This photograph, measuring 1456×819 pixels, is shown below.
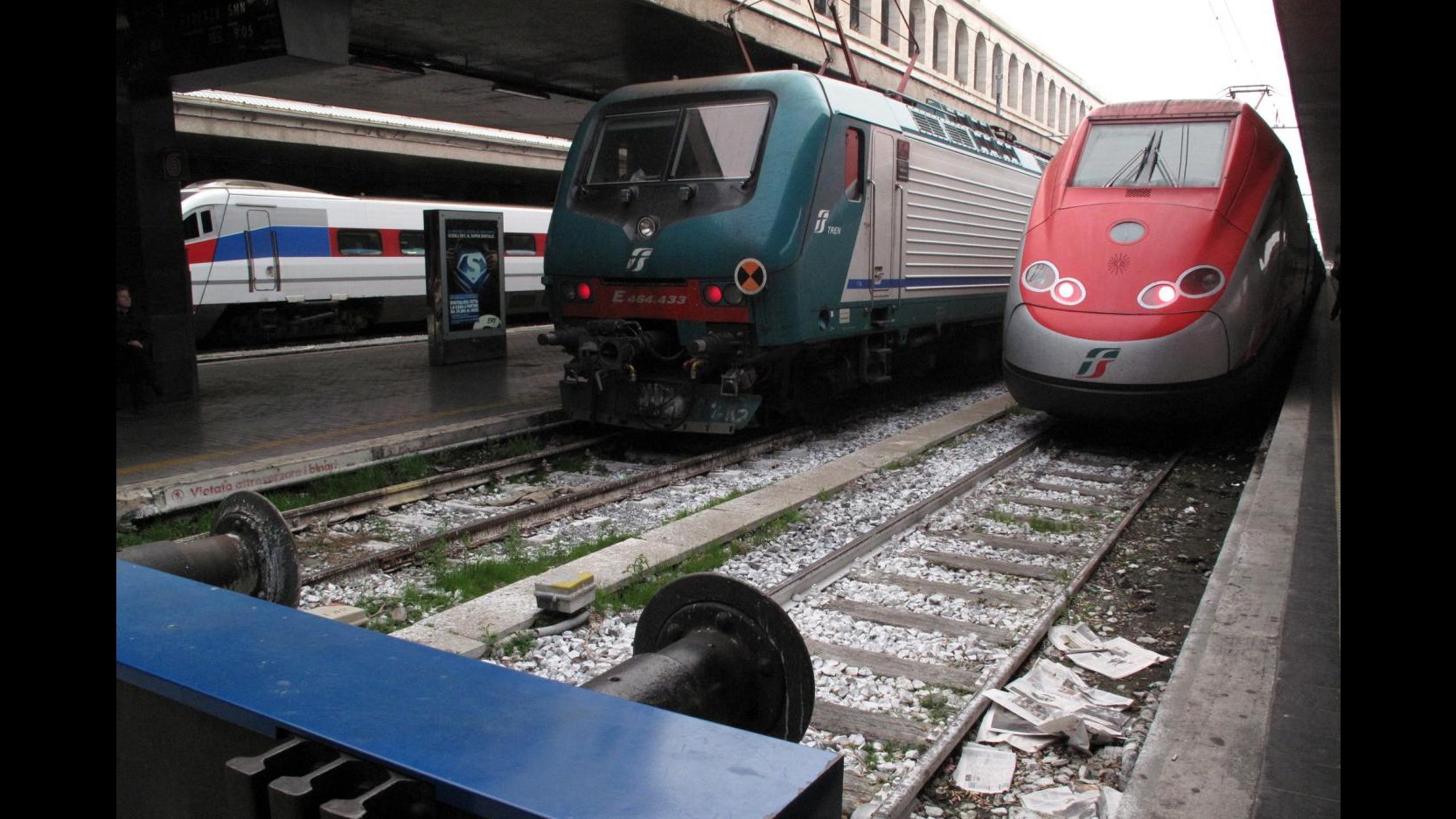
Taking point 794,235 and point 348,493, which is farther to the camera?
point 794,235

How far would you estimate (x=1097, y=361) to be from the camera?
25.9 ft

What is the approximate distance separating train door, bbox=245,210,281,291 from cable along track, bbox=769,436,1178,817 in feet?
49.6

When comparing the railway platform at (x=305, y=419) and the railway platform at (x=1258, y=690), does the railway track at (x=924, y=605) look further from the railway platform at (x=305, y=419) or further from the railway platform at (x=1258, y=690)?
the railway platform at (x=305, y=419)

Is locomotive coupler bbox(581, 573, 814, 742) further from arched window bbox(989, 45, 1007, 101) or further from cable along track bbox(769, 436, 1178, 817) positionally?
arched window bbox(989, 45, 1007, 101)

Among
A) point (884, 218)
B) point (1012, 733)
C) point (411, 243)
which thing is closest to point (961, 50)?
point (411, 243)

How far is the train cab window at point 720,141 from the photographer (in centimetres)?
815

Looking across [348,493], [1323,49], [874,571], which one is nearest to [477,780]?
[874,571]

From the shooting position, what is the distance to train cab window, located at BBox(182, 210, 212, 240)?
17547 millimetres

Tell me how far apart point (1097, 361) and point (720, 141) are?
11.0 feet

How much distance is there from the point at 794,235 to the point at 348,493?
3.72 m

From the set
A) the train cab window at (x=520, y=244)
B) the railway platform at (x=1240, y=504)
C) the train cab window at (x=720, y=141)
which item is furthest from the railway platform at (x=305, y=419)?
the train cab window at (x=520, y=244)

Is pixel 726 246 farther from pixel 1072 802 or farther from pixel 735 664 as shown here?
pixel 735 664

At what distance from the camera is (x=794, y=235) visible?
313 inches
